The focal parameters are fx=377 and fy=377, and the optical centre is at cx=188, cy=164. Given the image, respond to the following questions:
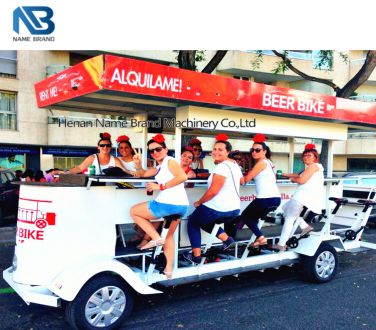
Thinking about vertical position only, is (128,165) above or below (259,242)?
above

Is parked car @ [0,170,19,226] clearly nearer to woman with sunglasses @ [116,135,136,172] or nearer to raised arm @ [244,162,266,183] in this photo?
woman with sunglasses @ [116,135,136,172]

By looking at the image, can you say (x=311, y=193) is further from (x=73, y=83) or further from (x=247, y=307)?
(x=73, y=83)

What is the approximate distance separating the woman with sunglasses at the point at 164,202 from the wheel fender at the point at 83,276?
0.39m

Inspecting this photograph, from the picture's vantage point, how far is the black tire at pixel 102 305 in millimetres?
3689

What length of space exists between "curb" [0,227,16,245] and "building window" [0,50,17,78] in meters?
10.3

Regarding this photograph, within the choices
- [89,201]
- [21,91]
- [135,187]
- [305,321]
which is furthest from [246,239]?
[21,91]

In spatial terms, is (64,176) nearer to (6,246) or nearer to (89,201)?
(89,201)

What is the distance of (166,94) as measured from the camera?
419 centimetres

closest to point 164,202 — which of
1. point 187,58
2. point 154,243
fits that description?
point 154,243

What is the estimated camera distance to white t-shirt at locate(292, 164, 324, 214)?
537cm

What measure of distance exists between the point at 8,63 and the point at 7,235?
11056mm

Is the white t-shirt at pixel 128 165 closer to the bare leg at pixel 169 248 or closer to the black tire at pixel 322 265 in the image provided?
the bare leg at pixel 169 248
